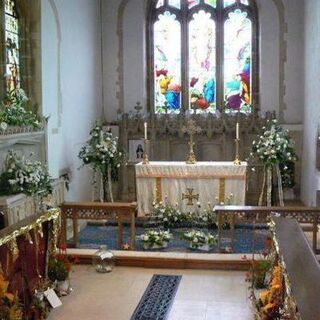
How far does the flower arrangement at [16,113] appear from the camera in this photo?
7137 mm

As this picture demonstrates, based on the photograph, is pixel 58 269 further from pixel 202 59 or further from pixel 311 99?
pixel 202 59

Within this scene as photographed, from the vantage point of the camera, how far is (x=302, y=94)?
11.1 metres

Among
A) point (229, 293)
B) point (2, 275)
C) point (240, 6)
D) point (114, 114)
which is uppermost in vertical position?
point (240, 6)

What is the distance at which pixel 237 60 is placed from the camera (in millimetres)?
11609

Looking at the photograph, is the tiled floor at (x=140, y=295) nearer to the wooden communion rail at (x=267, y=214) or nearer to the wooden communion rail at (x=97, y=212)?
the wooden communion rail at (x=97, y=212)

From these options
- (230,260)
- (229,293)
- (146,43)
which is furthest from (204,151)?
(229,293)

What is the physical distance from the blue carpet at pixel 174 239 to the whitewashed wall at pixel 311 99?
1.88 m

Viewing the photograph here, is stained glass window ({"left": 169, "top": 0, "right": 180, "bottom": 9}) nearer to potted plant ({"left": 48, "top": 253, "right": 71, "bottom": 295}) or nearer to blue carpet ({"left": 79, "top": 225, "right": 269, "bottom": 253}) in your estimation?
blue carpet ({"left": 79, "top": 225, "right": 269, "bottom": 253})

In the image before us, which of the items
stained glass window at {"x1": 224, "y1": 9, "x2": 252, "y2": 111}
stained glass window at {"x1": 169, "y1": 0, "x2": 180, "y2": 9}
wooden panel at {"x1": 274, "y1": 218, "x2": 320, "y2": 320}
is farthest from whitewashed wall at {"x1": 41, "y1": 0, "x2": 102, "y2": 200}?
wooden panel at {"x1": 274, "y1": 218, "x2": 320, "y2": 320}

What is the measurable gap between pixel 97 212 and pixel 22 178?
1.11 meters

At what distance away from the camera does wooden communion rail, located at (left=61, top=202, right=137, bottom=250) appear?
7052 millimetres

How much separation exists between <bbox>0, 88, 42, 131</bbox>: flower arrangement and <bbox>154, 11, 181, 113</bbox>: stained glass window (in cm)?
412

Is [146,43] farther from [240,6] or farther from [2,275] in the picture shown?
[2,275]

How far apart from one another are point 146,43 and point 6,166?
5656 millimetres
